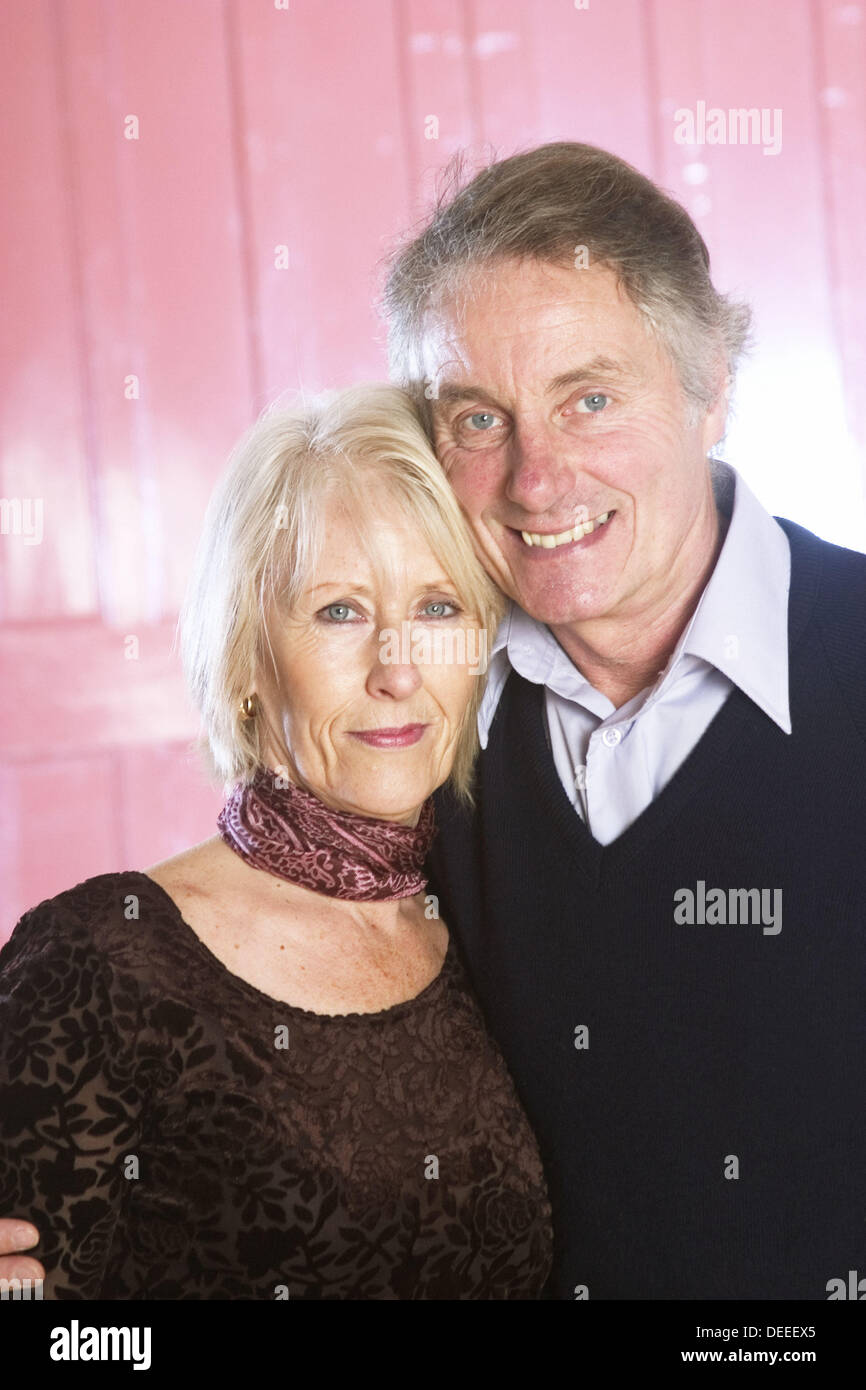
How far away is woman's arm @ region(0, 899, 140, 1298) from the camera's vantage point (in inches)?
49.8

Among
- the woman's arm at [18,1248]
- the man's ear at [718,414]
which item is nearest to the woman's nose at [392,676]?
the man's ear at [718,414]

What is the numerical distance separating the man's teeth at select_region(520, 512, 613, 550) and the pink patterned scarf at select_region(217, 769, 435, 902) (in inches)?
13.0

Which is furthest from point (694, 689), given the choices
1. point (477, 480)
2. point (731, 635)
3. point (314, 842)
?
point (314, 842)

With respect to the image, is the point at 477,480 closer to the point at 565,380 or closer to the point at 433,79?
the point at 565,380

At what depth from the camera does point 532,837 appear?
156cm

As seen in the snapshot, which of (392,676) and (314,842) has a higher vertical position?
(392,676)

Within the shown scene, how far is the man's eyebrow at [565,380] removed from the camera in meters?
1.48

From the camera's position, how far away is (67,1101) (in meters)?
1.27

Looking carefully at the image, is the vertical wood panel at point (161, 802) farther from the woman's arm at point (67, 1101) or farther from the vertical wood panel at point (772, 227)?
the woman's arm at point (67, 1101)

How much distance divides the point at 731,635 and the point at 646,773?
0.55 ft

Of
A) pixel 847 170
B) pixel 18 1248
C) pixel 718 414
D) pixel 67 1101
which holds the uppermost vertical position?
pixel 847 170

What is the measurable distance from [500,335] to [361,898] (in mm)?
592

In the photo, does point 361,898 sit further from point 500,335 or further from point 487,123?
point 487,123

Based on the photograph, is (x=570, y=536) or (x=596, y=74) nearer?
(x=570, y=536)
